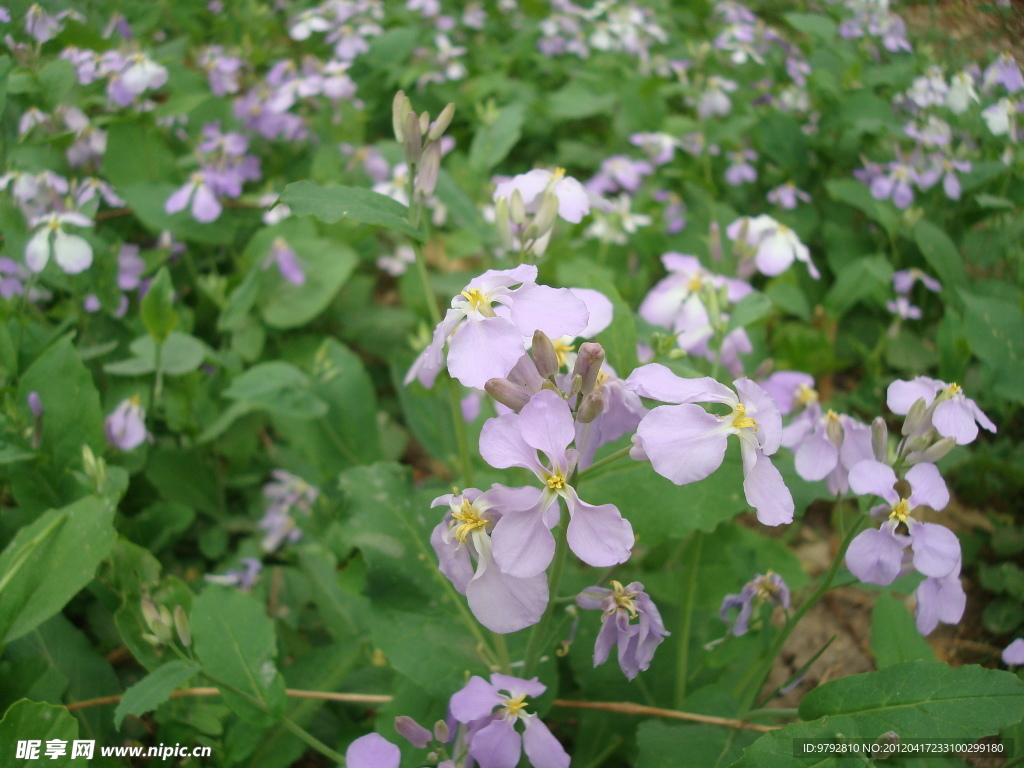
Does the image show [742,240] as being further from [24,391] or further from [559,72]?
[559,72]

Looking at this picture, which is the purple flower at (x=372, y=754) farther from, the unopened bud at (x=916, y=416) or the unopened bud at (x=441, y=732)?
the unopened bud at (x=916, y=416)

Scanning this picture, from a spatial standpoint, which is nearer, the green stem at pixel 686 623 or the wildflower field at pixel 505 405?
the wildflower field at pixel 505 405

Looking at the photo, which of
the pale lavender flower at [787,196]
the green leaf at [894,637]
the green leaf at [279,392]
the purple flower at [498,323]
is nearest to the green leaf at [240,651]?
the green leaf at [279,392]

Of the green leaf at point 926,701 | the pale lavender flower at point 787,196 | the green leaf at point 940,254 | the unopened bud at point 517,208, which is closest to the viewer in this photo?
the green leaf at point 926,701

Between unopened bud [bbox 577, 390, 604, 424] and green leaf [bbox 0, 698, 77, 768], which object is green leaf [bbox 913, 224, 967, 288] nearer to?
unopened bud [bbox 577, 390, 604, 424]

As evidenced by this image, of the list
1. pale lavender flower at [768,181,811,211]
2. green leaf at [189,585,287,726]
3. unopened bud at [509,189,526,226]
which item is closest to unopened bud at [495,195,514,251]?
unopened bud at [509,189,526,226]

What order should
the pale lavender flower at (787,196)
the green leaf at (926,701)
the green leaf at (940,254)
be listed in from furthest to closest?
the pale lavender flower at (787,196), the green leaf at (940,254), the green leaf at (926,701)

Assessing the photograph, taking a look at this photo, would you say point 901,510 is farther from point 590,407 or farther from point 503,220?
point 503,220

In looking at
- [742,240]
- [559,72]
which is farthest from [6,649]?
[559,72]
